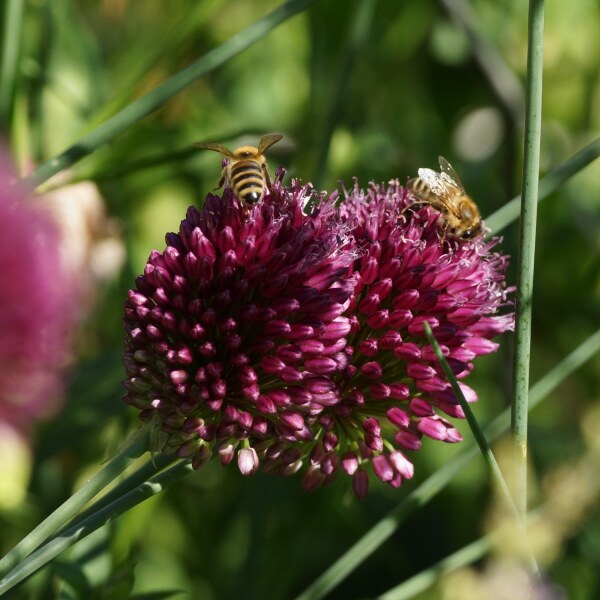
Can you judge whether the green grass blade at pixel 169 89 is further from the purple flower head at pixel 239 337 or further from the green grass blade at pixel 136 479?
the green grass blade at pixel 136 479

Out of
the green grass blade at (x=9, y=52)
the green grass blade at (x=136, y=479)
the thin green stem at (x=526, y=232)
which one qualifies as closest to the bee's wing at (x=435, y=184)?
the thin green stem at (x=526, y=232)

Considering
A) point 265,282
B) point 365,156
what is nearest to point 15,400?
point 265,282

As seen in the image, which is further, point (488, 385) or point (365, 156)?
point (488, 385)

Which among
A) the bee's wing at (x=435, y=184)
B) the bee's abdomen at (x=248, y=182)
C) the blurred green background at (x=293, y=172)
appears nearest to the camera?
the bee's abdomen at (x=248, y=182)

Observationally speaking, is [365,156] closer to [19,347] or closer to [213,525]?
[213,525]

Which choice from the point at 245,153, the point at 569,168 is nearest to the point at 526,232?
the point at 569,168
